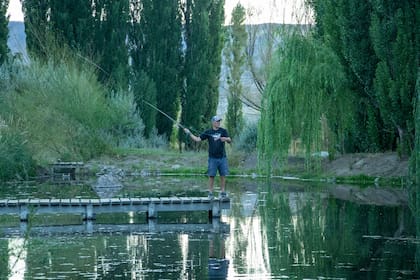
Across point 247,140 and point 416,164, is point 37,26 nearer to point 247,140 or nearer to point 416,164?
point 247,140

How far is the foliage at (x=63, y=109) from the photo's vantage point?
37062mm

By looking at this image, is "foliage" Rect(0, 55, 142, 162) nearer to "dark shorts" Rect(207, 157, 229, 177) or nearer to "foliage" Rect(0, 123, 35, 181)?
"foliage" Rect(0, 123, 35, 181)

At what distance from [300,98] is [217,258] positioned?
17.3m

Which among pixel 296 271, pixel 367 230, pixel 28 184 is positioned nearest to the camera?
pixel 296 271

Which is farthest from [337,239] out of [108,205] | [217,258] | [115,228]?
[108,205]

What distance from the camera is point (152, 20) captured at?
46.6m

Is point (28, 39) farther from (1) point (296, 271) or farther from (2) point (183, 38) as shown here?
(1) point (296, 271)

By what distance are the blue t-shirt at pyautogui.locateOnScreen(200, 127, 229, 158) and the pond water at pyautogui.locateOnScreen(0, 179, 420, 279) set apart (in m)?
1.39

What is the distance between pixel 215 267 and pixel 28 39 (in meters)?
33.9

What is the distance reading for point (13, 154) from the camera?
33.2 meters

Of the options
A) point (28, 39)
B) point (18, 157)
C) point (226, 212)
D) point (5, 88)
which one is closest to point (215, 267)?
point (226, 212)

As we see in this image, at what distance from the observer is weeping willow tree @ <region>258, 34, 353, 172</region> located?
30875 millimetres

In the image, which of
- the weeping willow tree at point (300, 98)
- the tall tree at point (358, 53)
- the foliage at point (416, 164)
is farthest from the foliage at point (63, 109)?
the foliage at point (416, 164)

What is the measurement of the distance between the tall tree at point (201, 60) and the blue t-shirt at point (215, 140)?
85.9 feet
